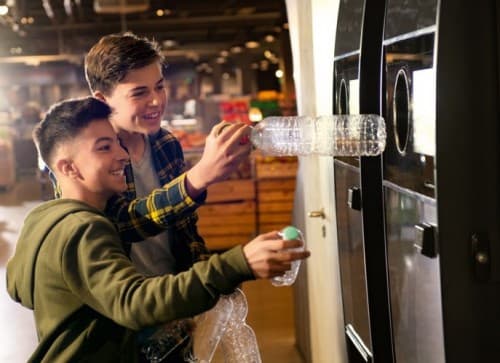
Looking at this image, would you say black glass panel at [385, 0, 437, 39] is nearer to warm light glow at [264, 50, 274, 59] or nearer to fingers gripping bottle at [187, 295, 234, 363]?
fingers gripping bottle at [187, 295, 234, 363]

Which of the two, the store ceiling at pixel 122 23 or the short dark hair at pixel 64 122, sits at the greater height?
the store ceiling at pixel 122 23

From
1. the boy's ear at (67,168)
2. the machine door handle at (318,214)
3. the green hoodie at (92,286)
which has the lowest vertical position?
the machine door handle at (318,214)

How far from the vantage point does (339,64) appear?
3326 millimetres

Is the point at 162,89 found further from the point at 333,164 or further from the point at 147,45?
the point at 333,164

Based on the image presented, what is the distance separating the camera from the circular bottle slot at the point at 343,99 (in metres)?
3.25

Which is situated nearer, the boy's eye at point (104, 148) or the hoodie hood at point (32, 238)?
the hoodie hood at point (32, 238)

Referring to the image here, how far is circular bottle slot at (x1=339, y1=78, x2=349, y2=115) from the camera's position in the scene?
10.6 feet

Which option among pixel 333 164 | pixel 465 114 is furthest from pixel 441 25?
pixel 333 164

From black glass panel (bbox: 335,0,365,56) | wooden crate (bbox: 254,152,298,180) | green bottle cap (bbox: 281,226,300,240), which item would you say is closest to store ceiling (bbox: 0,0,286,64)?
wooden crate (bbox: 254,152,298,180)

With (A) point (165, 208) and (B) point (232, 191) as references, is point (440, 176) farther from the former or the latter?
(B) point (232, 191)

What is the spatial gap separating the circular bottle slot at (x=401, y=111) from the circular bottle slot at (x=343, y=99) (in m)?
0.78

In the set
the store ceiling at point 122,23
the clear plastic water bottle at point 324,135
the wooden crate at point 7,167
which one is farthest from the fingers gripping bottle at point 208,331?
the wooden crate at point 7,167

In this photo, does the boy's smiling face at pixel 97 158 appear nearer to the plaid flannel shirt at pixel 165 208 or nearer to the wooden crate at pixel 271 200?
the plaid flannel shirt at pixel 165 208

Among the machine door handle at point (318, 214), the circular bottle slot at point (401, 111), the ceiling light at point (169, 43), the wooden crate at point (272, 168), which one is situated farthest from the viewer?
the ceiling light at point (169, 43)
